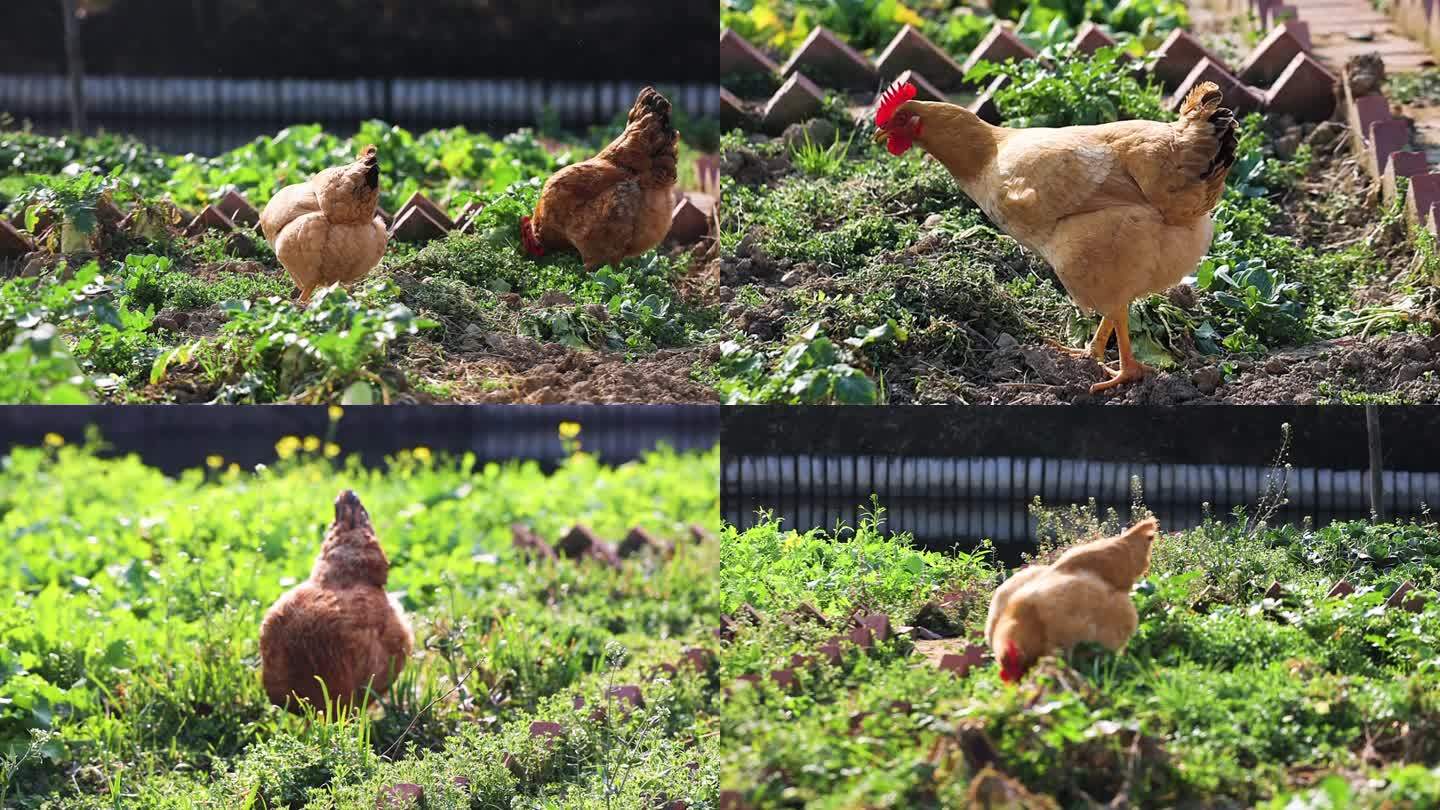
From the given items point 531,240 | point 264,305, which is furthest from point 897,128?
point 264,305

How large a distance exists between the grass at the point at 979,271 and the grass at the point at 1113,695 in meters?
0.70

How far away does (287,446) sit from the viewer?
762 cm

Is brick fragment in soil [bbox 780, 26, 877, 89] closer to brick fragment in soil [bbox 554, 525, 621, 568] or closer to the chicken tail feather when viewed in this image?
the chicken tail feather

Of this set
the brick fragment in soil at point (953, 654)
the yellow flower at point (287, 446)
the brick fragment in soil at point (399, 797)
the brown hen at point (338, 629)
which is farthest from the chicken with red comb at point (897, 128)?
the yellow flower at point (287, 446)

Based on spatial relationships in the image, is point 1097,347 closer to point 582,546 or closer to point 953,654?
point 953,654

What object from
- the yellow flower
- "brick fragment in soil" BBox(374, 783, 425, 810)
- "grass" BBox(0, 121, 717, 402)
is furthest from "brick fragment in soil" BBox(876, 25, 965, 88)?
"brick fragment in soil" BBox(374, 783, 425, 810)

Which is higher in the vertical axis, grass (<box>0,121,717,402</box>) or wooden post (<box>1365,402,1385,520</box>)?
grass (<box>0,121,717,402</box>)

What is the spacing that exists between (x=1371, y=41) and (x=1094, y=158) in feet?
12.3

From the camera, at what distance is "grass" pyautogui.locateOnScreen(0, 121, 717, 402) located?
4.13 metres

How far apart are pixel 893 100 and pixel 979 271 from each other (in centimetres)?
86

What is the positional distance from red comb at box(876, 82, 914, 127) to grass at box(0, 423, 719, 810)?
2223mm

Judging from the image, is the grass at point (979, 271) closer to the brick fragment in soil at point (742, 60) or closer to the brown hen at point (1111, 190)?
the brown hen at point (1111, 190)

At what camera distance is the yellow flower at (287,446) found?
7.59 metres

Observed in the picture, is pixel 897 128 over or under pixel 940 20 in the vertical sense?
under
